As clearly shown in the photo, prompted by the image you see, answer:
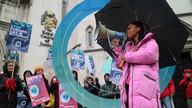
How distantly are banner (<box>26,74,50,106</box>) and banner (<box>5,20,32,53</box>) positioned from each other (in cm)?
96

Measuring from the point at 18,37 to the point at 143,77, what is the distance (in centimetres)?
410

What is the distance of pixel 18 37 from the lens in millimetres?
4660

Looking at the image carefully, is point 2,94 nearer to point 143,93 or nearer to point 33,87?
point 33,87

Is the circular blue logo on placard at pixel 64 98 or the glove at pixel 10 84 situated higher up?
the glove at pixel 10 84

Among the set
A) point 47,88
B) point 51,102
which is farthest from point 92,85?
point 47,88

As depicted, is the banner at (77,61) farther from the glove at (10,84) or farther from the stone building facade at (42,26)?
the stone building facade at (42,26)

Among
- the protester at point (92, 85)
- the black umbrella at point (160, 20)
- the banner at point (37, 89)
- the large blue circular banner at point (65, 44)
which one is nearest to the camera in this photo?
the black umbrella at point (160, 20)

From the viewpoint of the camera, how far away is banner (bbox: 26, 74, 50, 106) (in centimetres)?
428

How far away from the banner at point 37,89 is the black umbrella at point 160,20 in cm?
279

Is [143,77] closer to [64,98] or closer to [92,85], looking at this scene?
[64,98]

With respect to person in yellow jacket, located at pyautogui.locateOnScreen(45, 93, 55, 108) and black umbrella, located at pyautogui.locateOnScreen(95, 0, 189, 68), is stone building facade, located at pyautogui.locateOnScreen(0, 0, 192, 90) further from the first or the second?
black umbrella, located at pyautogui.locateOnScreen(95, 0, 189, 68)

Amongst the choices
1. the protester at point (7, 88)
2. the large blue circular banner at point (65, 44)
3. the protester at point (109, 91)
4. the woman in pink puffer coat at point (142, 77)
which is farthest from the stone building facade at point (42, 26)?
the woman in pink puffer coat at point (142, 77)

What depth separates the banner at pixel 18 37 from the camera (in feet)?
14.9

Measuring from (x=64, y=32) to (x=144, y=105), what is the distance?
234 cm
